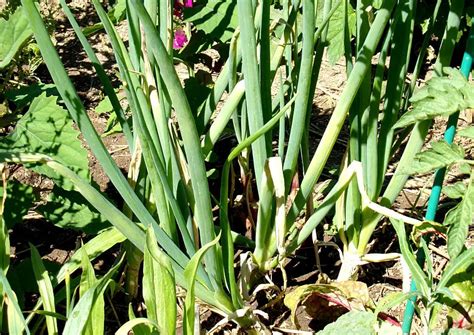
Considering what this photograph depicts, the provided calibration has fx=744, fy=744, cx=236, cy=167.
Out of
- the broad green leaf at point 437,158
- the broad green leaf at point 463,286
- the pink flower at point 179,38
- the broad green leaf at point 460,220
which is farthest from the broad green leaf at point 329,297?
the pink flower at point 179,38

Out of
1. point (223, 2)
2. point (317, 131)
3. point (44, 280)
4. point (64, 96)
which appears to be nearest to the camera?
point (64, 96)

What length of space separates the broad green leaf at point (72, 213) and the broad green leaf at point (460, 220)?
0.69 meters

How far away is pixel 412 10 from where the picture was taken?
138cm

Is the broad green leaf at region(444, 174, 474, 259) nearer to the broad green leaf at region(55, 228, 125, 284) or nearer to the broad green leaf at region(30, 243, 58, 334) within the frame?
the broad green leaf at region(55, 228, 125, 284)

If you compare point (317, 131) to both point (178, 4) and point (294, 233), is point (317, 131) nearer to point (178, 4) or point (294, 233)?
point (178, 4)

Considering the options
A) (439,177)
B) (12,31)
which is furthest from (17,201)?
(439,177)

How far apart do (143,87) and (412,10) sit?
52cm

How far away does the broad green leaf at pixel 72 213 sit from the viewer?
153cm

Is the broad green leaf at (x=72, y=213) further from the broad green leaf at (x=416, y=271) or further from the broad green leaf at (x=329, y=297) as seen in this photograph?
the broad green leaf at (x=416, y=271)

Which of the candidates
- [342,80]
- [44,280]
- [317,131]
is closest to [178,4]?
[317,131]

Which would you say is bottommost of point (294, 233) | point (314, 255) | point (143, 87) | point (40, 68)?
point (314, 255)

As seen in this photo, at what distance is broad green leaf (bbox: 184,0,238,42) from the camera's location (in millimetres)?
1696

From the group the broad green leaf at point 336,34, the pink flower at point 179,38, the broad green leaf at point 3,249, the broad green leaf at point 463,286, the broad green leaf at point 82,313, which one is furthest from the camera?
the pink flower at point 179,38

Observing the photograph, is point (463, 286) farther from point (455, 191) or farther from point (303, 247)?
point (303, 247)
